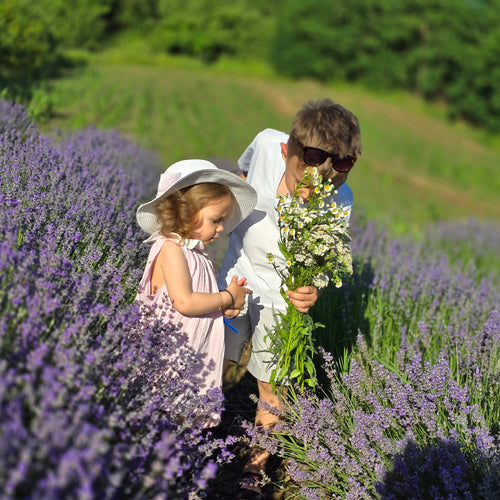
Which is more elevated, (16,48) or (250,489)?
(16,48)

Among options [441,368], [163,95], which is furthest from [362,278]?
[163,95]

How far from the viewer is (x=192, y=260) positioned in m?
2.32

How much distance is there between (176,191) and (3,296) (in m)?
0.88

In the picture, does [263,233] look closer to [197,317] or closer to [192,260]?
[192,260]

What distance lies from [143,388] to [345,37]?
34989mm

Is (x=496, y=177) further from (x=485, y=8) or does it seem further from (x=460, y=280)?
(x=460, y=280)

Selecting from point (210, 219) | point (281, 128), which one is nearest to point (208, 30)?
point (281, 128)

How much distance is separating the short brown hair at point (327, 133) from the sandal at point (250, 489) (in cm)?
136

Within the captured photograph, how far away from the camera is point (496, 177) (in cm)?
1939

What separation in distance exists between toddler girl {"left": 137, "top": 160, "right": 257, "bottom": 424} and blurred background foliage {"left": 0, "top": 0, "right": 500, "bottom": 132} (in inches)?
891

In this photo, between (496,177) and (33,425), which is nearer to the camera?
(33,425)

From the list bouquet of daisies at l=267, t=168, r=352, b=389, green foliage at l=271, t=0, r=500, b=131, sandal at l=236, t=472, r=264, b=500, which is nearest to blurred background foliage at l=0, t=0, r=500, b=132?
green foliage at l=271, t=0, r=500, b=131

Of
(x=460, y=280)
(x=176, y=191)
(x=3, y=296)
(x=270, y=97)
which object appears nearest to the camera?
(x=3, y=296)

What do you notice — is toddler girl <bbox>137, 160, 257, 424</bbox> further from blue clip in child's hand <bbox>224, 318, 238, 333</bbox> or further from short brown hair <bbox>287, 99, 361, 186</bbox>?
short brown hair <bbox>287, 99, 361, 186</bbox>
